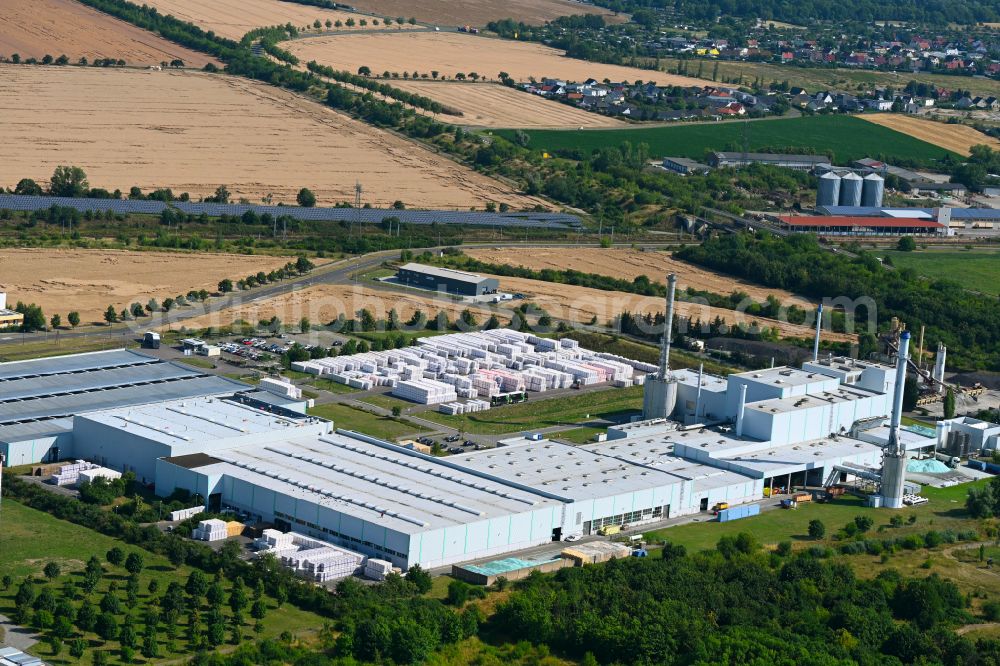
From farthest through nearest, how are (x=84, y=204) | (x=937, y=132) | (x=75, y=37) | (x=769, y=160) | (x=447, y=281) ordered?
(x=937, y=132), (x=75, y=37), (x=769, y=160), (x=84, y=204), (x=447, y=281)

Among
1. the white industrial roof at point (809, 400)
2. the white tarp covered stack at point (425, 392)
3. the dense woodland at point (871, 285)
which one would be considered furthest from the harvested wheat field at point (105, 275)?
the white industrial roof at point (809, 400)

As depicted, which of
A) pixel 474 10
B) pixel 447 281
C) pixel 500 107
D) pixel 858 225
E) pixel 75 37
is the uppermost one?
pixel 474 10

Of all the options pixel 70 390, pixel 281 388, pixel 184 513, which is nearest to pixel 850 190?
pixel 281 388

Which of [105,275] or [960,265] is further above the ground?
[960,265]

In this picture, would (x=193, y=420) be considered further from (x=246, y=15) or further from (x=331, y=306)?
(x=246, y=15)

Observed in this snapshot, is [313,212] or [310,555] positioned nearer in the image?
[310,555]

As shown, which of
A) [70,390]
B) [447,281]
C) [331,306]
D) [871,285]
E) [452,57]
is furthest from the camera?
[452,57]

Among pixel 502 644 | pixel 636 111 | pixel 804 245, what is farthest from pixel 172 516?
pixel 636 111

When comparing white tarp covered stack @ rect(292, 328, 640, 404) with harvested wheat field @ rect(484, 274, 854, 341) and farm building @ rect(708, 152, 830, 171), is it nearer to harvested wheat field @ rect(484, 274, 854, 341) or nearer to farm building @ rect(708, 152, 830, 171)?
harvested wheat field @ rect(484, 274, 854, 341)
